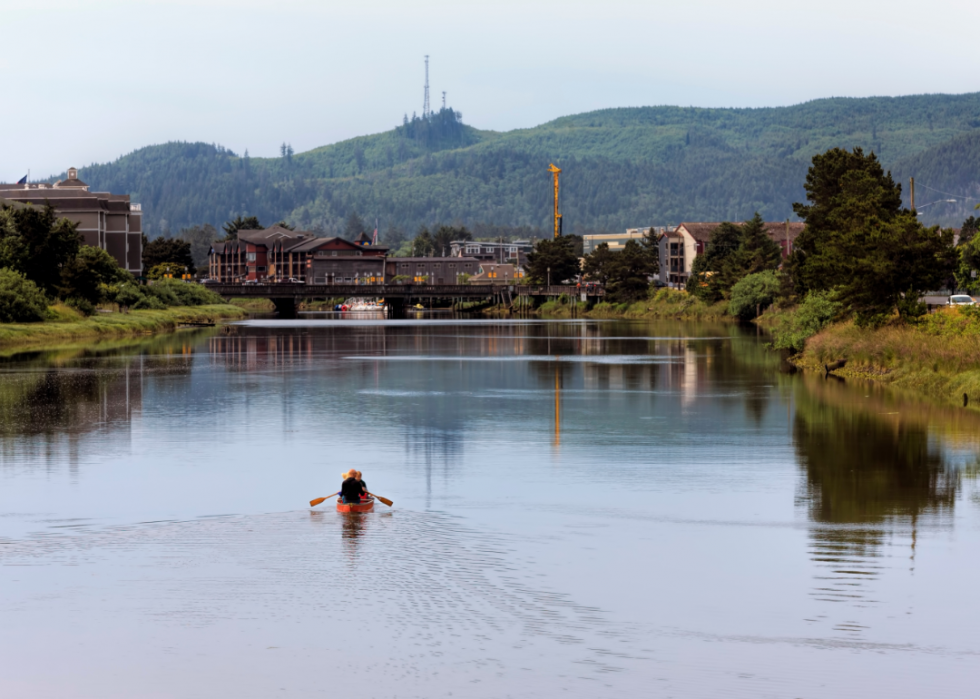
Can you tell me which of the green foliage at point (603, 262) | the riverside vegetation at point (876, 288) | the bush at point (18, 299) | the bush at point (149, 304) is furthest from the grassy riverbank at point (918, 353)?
the green foliage at point (603, 262)

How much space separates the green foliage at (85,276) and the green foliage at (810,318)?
65.8m

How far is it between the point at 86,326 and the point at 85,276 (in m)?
7.24

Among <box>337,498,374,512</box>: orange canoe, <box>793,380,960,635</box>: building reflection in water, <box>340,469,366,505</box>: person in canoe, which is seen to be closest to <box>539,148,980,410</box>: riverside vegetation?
<box>793,380,960,635</box>: building reflection in water

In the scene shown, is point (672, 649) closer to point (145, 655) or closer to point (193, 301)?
point (145, 655)

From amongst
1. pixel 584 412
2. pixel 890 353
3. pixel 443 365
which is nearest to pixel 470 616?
pixel 584 412

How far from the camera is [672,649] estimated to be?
15875 mm

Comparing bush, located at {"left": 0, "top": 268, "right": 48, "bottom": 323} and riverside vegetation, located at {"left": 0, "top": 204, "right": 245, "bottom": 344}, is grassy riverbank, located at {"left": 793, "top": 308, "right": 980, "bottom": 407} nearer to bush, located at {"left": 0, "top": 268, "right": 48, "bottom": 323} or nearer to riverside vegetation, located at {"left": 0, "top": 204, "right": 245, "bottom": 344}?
riverside vegetation, located at {"left": 0, "top": 204, "right": 245, "bottom": 344}

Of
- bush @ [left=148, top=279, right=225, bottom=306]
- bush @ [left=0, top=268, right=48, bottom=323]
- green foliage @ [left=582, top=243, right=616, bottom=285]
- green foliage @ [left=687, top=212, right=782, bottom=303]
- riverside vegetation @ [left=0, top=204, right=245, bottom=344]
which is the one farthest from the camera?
green foliage @ [left=582, top=243, right=616, bottom=285]

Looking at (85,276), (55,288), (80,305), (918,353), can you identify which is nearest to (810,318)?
(918,353)

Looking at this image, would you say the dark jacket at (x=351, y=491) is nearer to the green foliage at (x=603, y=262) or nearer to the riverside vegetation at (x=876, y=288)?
the riverside vegetation at (x=876, y=288)

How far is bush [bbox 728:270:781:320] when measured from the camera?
134m

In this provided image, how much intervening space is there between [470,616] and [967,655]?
22.6ft

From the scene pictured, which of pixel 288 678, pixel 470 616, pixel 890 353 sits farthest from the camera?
pixel 890 353

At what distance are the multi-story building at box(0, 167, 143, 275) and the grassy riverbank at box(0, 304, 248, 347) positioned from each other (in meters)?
12.3
